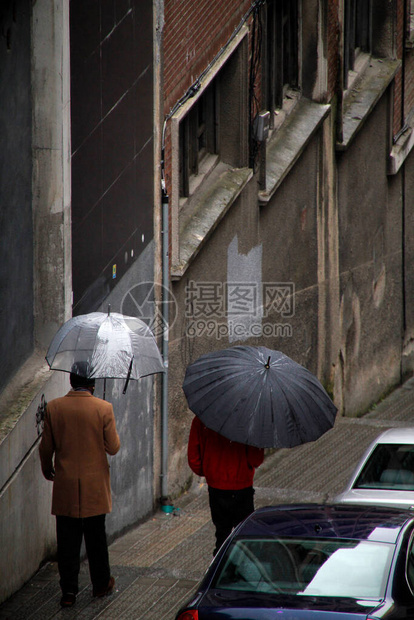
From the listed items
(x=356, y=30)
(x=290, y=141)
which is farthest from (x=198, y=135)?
(x=356, y=30)

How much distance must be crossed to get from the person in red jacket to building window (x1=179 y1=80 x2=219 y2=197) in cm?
424

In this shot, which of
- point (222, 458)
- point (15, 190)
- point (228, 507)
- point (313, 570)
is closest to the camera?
point (313, 570)

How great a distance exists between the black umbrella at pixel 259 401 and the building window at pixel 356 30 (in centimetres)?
894

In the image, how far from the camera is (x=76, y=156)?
8688mm

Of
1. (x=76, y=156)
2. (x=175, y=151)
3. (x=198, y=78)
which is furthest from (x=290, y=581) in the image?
(x=198, y=78)

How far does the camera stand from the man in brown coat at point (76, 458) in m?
7.33

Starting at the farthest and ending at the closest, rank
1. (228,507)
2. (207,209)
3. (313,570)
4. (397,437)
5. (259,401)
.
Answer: (207,209)
(397,437)
(228,507)
(259,401)
(313,570)

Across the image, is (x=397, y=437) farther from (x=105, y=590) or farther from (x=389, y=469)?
(x=105, y=590)

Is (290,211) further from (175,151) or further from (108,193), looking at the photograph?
(108,193)

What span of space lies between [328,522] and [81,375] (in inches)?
84.6

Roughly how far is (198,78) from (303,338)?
14.0 ft

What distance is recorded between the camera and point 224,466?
25.4 feet

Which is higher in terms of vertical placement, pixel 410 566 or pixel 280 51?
pixel 280 51

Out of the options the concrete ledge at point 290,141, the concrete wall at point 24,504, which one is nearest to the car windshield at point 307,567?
the concrete wall at point 24,504
